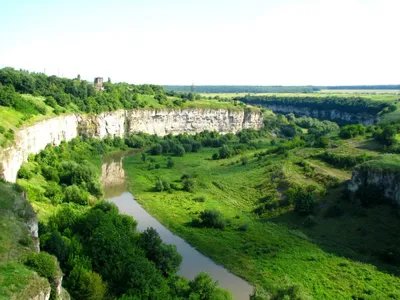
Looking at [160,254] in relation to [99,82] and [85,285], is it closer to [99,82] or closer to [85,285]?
[85,285]

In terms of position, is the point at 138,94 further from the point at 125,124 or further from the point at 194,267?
the point at 194,267

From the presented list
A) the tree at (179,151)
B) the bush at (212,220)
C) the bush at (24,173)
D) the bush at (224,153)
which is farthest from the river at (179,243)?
the bush at (224,153)

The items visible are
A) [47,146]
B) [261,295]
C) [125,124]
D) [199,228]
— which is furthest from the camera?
[125,124]

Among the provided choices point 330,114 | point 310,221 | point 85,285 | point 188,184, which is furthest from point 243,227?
point 330,114

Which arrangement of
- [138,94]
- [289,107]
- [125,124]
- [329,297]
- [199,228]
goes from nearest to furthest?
[329,297], [199,228], [125,124], [138,94], [289,107]

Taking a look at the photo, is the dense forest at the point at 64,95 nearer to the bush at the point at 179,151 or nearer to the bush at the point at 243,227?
the bush at the point at 179,151

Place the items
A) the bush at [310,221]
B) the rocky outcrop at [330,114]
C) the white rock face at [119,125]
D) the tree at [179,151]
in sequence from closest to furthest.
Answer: the bush at [310,221], the white rock face at [119,125], the tree at [179,151], the rocky outcrop at [330,114]

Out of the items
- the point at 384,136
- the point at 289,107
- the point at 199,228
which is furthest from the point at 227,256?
the point at 289,107

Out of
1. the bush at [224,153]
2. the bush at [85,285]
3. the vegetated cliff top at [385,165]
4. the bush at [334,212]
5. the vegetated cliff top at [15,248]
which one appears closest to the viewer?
the vegetated cliff top at [15,248]
